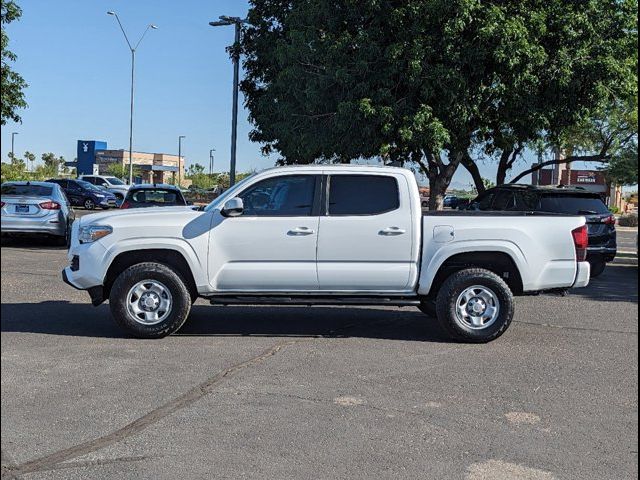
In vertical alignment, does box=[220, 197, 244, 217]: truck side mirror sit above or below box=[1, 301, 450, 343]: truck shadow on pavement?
above

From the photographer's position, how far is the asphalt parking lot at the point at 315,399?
392cm

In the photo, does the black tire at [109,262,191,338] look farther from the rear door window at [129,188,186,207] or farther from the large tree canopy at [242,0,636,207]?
the rear door window at [129,188,186,207]

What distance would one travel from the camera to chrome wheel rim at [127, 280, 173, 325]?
711cm

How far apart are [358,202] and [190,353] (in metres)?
2.20

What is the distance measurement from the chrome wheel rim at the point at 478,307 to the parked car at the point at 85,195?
95.9 ft

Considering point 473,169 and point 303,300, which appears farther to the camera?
point 473,169

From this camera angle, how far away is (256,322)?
8.23 metres

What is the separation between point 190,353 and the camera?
6.60m

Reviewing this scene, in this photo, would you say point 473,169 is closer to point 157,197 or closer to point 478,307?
point 157,197

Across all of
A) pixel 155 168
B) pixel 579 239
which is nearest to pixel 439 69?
pixel 579 239

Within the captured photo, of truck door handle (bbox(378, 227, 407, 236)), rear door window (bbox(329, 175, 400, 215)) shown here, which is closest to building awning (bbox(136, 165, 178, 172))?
rear door window (bbox(329, 175, 400, 215))

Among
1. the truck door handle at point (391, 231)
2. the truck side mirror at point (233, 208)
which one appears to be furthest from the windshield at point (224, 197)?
the truck door handle at point (391, 231)

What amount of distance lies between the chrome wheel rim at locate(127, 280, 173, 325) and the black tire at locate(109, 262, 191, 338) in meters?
0.03

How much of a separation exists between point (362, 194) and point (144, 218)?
7.09 feet
